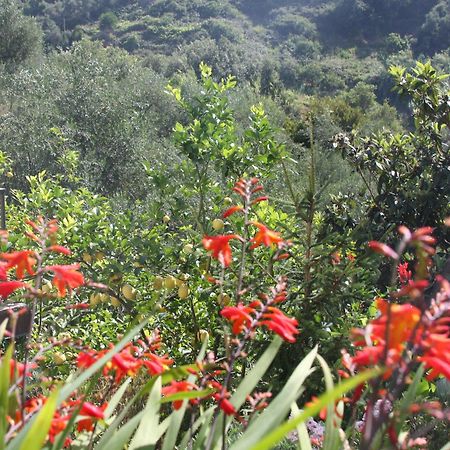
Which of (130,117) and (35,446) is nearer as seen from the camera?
(35,446)

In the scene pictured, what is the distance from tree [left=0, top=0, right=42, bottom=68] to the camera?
2009cm

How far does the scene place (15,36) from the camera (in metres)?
20.5

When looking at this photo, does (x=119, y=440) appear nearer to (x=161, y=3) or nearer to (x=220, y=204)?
(x=220, y=204)

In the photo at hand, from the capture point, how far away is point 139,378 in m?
3.09

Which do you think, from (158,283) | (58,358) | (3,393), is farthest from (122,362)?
(158,283)

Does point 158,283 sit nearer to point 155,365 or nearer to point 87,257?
point 87,257

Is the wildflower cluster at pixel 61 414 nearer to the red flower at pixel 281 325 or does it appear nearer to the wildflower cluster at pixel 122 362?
the wildflower cluster at pixel 122 362

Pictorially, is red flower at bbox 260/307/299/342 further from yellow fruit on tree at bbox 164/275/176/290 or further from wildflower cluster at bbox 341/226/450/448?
yellow fruit on tree at bbox 164/275/176/290

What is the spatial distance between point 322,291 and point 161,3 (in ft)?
163

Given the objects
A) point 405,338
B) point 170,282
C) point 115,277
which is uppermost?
point 405,338

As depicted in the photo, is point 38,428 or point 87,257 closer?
point 38,428

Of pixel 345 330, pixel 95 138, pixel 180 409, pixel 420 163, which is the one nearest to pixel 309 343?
pixel 345 330

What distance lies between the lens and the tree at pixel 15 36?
65.9 feet

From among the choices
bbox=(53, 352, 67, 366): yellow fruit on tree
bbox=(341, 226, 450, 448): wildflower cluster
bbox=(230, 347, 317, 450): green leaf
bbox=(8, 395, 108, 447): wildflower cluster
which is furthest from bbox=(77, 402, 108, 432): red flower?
bbox=(53, 352, 67, 366): yellow fruit on tree
